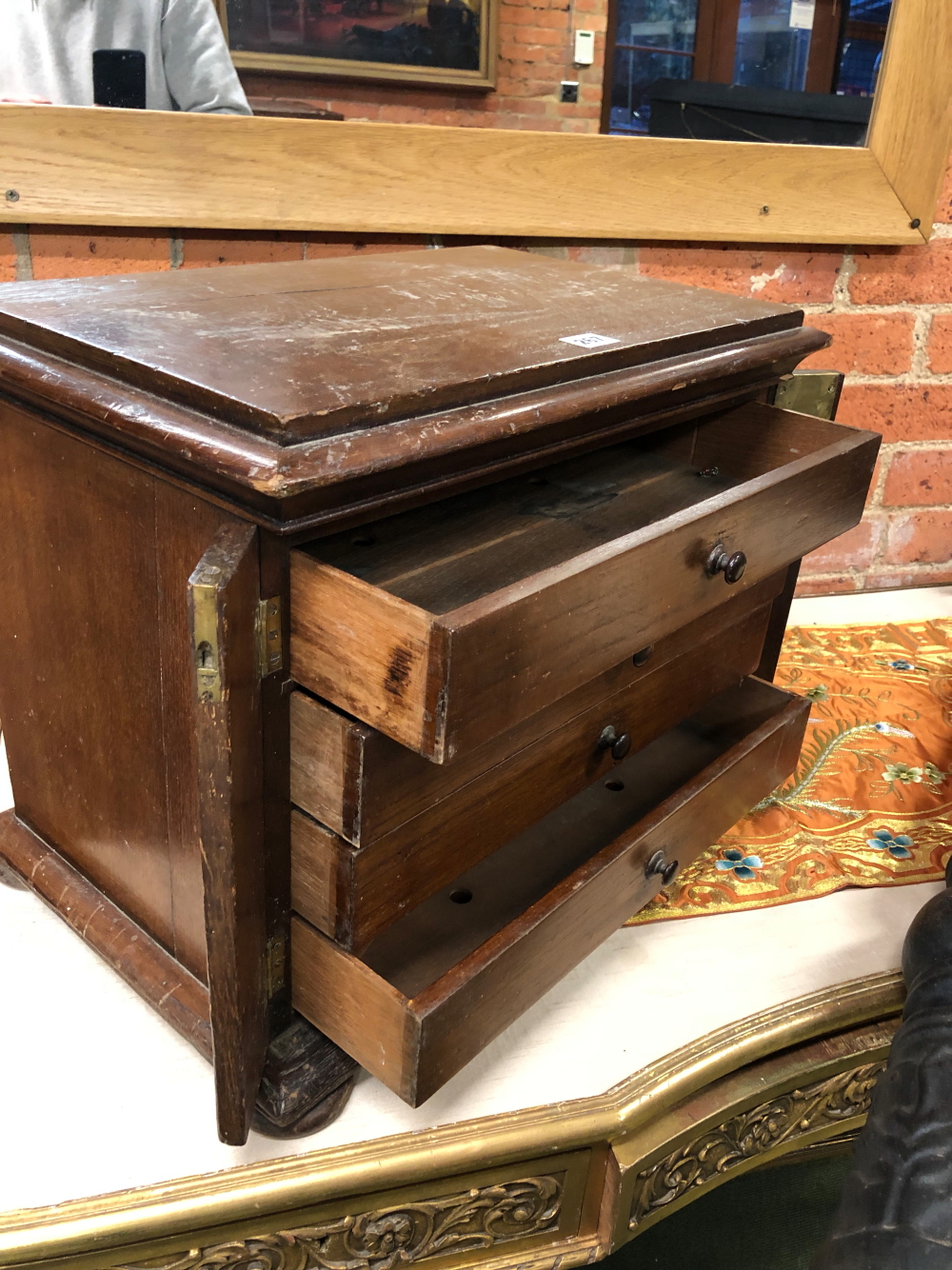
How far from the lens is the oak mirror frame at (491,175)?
1124mm

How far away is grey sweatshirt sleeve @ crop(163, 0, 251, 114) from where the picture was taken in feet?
3.61

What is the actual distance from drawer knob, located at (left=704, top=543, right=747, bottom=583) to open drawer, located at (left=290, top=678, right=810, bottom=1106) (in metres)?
0.25

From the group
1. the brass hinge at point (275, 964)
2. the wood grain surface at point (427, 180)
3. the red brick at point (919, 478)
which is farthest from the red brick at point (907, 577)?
the brass hinge at point (275, 964)

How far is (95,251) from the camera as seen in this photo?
47.6 inches

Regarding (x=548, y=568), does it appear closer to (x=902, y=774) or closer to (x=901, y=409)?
(x=902, y=774)

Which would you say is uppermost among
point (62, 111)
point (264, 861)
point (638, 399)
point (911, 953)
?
point (62, 111)

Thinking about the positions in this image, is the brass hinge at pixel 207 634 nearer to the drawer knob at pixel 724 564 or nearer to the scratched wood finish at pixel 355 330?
the scratched wood finish at pixel 355 330

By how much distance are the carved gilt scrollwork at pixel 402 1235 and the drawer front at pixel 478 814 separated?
23 cm

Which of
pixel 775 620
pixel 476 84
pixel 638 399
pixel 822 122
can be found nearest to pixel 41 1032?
pixel 638 399

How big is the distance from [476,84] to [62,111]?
1.54ft

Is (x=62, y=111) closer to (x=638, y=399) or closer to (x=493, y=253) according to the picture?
(x=493, y=253)

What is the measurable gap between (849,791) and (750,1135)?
46 centimetres

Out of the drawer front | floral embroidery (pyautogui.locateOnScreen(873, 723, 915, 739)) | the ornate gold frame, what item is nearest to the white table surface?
the ornate gold frame

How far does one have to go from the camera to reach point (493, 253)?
1223 millimetres
